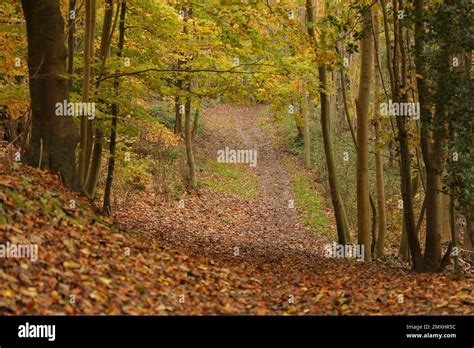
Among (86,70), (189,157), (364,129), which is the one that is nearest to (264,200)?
(189,157)

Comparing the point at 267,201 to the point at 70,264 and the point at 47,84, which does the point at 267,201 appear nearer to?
the point at 47,84

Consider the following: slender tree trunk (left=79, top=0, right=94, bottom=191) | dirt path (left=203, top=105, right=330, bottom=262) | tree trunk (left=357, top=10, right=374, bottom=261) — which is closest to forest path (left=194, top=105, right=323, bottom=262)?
dirt path (left=203, top=105, right=330, bottom=262)

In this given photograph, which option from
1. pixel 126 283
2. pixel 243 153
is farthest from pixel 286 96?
pixel 243 153

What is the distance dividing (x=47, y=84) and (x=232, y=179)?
1915cm

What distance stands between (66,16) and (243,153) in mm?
23618

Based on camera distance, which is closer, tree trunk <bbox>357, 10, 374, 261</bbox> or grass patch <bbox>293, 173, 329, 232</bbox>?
tree trunk <bbox>357, 10, 374, 261</bbox>

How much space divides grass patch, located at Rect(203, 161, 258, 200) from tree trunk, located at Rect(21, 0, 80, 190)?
15760mm

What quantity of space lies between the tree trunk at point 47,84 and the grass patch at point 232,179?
1576 centimetres

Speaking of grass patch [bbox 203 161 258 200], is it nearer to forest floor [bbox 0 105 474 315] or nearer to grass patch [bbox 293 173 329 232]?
grass patch [bbox 293 173 329 232]

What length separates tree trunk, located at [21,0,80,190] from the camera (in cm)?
931

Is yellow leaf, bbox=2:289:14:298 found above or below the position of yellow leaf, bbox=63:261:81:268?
below

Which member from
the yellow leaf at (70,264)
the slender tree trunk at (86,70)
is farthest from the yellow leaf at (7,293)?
the slender tree trunk at (86,70)

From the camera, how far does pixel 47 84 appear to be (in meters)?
9.50
